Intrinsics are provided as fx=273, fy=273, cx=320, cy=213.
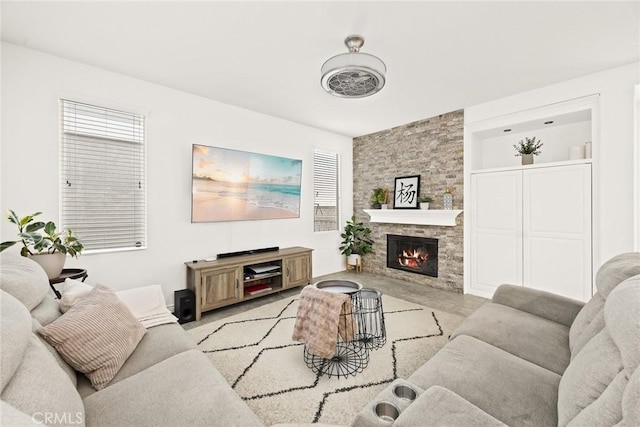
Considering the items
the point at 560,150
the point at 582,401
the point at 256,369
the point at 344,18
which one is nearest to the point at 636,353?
the point at 582,401

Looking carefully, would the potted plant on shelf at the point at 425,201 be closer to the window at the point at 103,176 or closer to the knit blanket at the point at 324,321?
the knit blanket at the point at 324,321

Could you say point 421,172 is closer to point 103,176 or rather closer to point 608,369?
point 608,369

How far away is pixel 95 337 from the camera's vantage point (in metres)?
1.39

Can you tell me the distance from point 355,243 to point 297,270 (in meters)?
1.62

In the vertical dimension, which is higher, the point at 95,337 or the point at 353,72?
the point at 353,72

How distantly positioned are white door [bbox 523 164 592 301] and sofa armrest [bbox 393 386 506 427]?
3.25m

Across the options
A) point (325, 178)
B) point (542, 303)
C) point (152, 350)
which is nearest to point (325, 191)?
point (325, 178)

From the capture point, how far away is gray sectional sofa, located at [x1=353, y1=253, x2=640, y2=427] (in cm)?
83

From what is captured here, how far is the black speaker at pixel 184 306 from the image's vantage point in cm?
299

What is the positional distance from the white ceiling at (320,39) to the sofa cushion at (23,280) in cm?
180

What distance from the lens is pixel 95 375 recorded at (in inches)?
52.0

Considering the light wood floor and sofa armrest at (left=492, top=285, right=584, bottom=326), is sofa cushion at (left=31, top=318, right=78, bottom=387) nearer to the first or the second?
the light wood floor

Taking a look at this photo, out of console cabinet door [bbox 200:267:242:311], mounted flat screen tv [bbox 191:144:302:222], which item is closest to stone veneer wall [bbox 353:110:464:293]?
mounted flat screen tv [bbox 191:144:302:222]

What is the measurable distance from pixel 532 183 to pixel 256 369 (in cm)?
381
